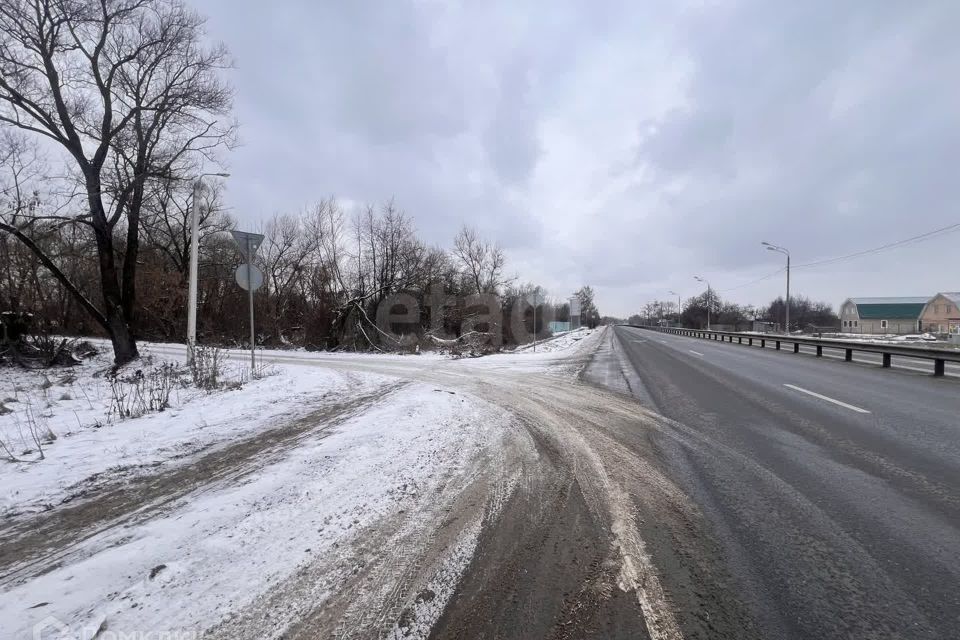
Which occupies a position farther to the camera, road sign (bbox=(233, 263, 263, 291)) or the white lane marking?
road sign (bbox=(233, 263, 263, 291))

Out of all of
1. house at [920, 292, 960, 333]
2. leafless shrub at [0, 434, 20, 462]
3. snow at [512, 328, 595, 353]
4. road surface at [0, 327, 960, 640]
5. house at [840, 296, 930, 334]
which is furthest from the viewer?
house at [840, 296, 930, 334]

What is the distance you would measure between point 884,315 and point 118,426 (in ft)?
341

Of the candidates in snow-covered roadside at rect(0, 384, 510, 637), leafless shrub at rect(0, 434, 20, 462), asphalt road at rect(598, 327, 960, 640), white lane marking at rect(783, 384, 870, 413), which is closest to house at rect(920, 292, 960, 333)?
white lane marking at rect(783, 384, 870, 413)

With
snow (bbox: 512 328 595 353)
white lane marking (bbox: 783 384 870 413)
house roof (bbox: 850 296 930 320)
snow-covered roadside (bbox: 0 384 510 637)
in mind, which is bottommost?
snow-covered roadside (bbox: 0 384 510 637)

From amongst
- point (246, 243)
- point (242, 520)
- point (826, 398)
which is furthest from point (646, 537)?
point (246, 243)

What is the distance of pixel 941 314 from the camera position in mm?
66375

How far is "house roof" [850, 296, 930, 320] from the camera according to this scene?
236ft

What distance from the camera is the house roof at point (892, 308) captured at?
71938 millimetres

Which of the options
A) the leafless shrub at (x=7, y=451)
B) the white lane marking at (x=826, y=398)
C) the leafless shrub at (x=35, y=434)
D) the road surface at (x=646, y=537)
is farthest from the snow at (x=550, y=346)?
the leafless shrub at (x=7, y=451)

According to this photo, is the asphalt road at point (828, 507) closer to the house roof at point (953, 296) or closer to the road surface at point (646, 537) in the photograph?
the road surface at point (646, 537)

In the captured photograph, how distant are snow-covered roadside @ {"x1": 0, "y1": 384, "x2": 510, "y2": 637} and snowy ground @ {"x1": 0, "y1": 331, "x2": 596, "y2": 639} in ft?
0.04

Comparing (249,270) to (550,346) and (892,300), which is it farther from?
(892,300)

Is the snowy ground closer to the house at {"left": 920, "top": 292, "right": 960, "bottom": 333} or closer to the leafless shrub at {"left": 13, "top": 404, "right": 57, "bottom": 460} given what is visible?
the leafless shrub at {"left": 13, "top": 404, "right": 57, "bottom": 460}

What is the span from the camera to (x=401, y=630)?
203 cm
